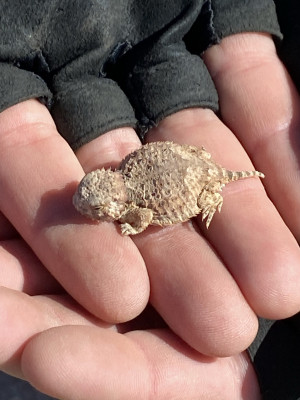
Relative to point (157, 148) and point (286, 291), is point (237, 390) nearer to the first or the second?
point (286, 291)

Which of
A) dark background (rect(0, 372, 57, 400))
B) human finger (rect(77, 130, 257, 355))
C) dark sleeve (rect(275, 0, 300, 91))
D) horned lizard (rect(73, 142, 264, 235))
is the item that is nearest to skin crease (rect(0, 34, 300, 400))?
human finger (rect(77, 130, 257, 355))

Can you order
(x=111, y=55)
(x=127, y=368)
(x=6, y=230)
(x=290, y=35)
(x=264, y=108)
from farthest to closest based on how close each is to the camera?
(x=290, y=35) → (x=111, y=55) → (x=264, y=108) → (x=6, y=230) → (x=127, y=368)

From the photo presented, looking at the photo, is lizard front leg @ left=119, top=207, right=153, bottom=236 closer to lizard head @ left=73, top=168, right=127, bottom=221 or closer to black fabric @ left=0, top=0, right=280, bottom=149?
lizard head @ left=73, top=168, right=127, bottom=221

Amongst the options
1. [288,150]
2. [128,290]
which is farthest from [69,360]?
[288,150]

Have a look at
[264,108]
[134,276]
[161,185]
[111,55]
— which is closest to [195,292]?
[134,276]

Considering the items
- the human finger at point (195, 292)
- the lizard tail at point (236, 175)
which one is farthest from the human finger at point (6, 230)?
the lizard tail at point (236, 175)

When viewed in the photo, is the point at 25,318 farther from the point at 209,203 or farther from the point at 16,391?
the point at 16,391
